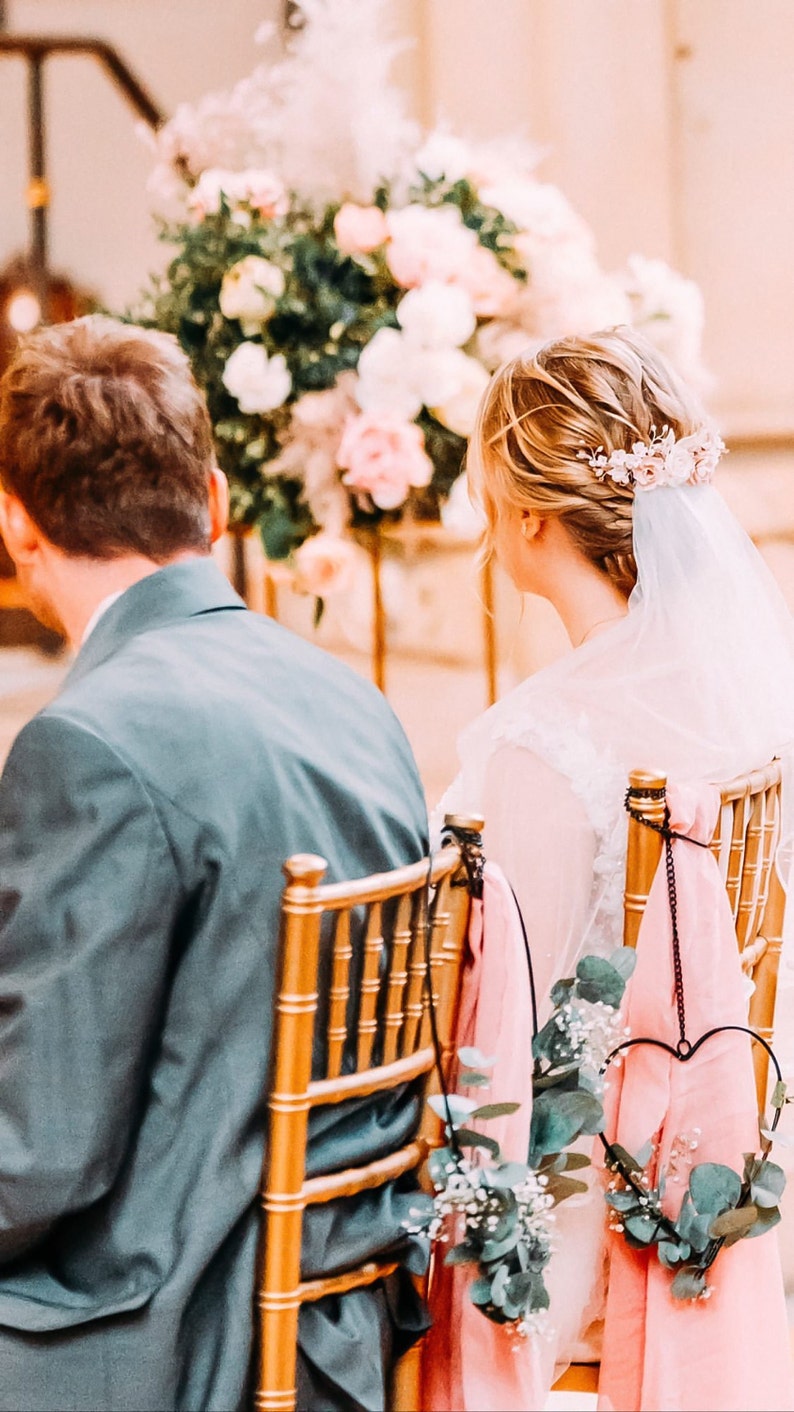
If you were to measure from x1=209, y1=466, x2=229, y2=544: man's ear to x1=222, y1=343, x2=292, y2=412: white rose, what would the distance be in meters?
0.98

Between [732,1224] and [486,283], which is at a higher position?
[486,283]

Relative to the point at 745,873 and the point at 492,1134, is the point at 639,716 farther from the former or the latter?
the point at 492,1134

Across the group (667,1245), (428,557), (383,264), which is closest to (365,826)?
(667,1245)

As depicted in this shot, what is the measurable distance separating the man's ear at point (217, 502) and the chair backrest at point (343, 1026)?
40 cm

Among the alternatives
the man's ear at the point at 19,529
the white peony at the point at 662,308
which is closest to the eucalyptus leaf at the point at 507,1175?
the man's ear at the point at 19,529

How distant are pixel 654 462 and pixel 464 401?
0.66 metres

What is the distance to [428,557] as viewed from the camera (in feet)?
13.4

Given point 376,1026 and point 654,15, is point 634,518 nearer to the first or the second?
point 376,1026

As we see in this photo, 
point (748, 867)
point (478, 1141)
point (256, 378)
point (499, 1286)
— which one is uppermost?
point (256, 378)

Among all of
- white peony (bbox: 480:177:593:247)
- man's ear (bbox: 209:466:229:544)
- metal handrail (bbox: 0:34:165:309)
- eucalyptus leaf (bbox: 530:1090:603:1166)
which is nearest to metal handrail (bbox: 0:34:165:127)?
metal handrail (bbox: 0:34:165:309)

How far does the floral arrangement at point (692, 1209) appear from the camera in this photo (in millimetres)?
1539

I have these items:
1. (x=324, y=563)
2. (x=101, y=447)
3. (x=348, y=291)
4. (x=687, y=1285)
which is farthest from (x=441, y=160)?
(x=687, y=1285)

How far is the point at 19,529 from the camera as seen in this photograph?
1514mm

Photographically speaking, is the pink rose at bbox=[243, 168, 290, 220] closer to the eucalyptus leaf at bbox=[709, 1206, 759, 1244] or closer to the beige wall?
the beige wall
